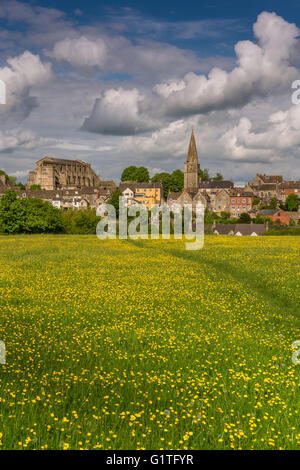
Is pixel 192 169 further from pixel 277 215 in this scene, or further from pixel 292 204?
pixel 277 215

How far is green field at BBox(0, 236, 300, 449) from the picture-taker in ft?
22.8

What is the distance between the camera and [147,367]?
10.1m

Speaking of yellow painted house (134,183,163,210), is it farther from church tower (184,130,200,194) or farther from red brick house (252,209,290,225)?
red brick house (252,209,290,225)

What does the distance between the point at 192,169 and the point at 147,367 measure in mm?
187981

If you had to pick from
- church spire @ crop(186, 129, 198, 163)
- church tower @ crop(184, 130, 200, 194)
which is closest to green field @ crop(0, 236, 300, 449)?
church tower @ crop(184, 130, 200, 194)

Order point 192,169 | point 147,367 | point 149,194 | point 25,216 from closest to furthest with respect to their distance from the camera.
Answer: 1. point 147,367
2. point 25,216
3. point 149,194
4. point 192,169

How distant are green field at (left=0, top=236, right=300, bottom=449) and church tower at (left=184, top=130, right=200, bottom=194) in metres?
174

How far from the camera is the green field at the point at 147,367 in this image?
6957mm

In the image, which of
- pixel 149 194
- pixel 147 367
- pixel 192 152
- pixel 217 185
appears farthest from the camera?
pixel 192 152

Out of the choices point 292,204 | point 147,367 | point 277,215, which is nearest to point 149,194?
point 277,215

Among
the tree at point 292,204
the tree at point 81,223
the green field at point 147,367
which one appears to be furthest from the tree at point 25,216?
the tree at point 292,204

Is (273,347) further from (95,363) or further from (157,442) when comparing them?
(157,442)

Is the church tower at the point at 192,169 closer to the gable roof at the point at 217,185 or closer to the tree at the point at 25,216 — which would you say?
the gable roof at the point at 217,185

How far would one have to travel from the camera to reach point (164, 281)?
23391 mm
